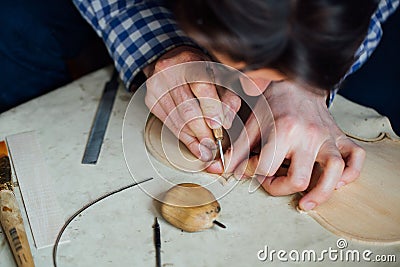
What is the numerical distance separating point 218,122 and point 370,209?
0.82ft

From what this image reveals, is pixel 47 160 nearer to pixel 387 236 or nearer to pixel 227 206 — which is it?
pixel 227 206

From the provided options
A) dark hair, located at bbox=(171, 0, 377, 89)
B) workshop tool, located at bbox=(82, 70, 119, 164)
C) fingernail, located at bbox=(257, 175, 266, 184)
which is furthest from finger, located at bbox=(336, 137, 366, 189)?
workshop tool, located at bbox=(82, 70, 119, 164)

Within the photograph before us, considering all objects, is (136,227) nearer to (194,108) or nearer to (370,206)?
(194,108)

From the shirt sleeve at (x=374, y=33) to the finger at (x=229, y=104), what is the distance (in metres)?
0.20

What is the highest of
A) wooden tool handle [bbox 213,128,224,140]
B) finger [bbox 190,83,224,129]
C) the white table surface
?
finger [bbox 190,83,224,129]

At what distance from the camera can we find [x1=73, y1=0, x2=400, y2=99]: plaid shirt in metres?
0.96

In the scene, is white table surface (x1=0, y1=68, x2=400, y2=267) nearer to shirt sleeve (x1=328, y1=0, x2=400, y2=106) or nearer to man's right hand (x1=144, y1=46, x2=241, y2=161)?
man's right hand (x1=144, y1=46, x2=241, y2=161)

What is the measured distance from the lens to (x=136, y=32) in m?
0.97

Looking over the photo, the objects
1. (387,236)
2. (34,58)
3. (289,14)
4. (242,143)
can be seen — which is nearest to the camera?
(289,14)

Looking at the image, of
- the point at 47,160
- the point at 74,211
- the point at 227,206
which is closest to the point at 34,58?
the point at 47,160

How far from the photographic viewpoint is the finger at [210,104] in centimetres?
82

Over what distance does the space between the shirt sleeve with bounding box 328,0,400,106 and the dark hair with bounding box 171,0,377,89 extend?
392 mm

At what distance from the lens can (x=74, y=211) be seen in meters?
0.78

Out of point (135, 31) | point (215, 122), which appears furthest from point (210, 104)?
point (135, 31)
